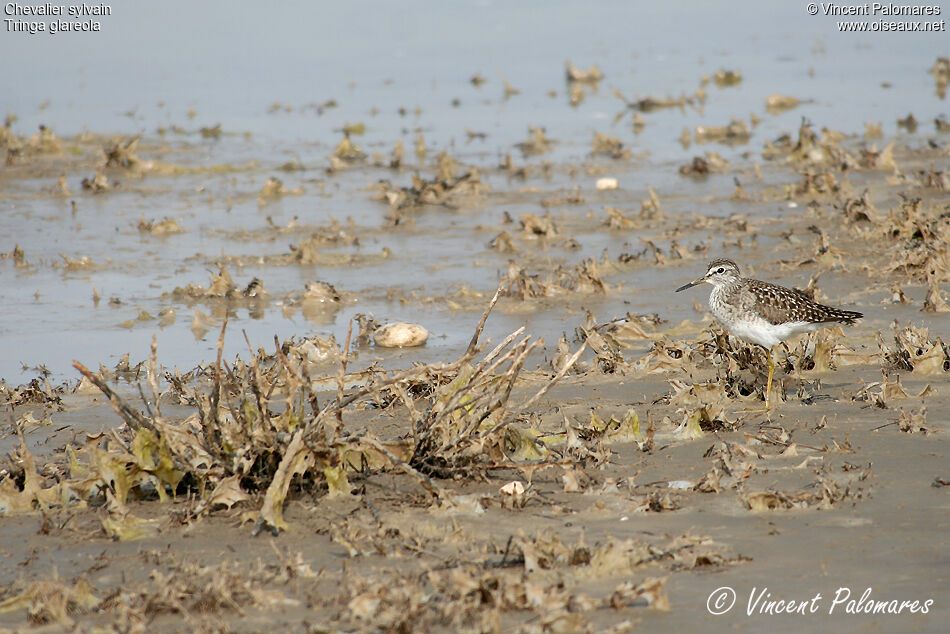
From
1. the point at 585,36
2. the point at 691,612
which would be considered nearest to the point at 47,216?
the point at 691,612

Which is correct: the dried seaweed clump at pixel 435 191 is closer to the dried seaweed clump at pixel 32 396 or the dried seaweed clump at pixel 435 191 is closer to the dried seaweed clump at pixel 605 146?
the dried seaweed clump at pixel 605 146

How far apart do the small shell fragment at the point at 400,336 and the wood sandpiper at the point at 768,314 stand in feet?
8.26

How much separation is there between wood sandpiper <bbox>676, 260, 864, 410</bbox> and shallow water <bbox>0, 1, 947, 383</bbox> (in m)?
2.11

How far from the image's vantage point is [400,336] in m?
9.09

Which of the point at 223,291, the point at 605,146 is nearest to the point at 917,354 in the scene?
the point at 223,291

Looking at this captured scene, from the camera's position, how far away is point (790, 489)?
18.4 ft

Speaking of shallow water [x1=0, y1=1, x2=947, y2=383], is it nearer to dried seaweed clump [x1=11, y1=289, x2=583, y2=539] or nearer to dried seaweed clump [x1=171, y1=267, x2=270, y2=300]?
dried seaweed clump [x1=171, y1=267, x2=270, y2=300]

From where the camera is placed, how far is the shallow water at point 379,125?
1047cm

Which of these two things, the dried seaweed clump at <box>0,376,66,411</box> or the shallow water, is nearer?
the dried seaweed clump at <box>0,376,66,411</box>

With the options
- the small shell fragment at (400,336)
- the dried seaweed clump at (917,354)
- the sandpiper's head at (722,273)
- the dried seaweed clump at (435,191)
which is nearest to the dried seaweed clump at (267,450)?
the sandpiper's head at (722,273)

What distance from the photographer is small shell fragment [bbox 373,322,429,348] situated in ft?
29.8

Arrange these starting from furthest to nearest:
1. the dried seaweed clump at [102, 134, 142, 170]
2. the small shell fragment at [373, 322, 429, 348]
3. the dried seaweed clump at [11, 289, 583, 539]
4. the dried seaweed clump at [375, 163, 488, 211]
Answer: the dried seaweed clump at [102, 134, 142, 170] → the dried seaweed clump at [375, 163, 488, 211] → the small shell fragment at [373, 322, 429, 348] → the dried seaweed clump at [11, 289, 583, 539]

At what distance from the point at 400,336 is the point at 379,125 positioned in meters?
11.4

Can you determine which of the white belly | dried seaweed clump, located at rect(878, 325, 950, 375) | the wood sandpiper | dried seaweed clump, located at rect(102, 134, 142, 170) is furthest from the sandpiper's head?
dried seaweed clump, located at rect(102, 134, 142, 170)
